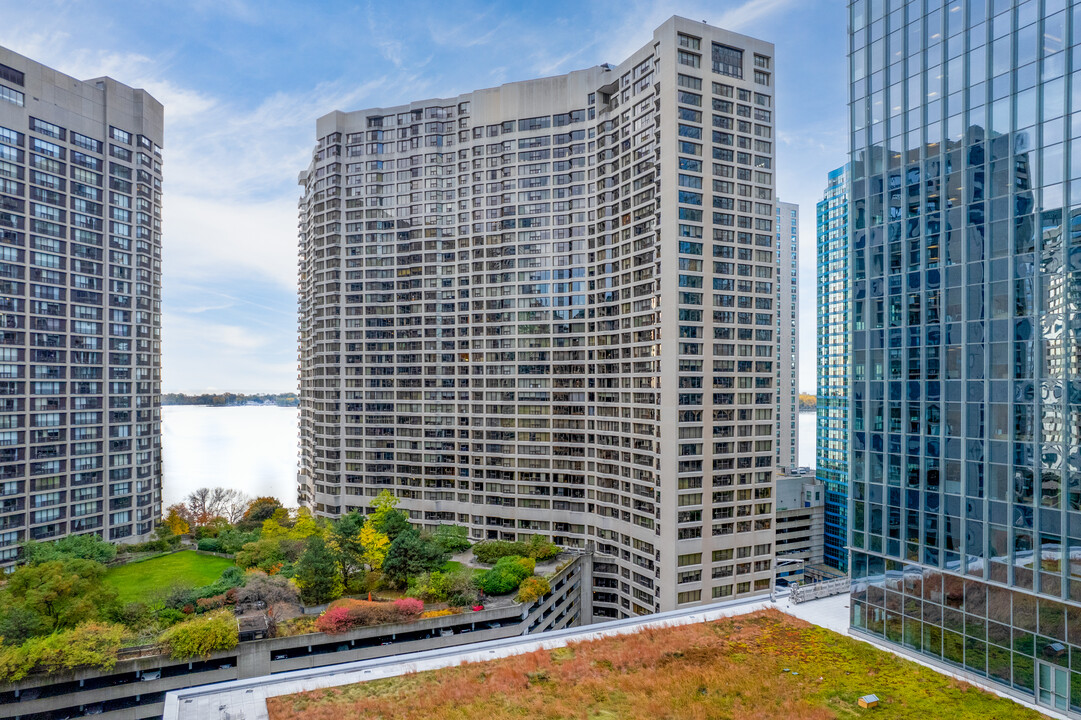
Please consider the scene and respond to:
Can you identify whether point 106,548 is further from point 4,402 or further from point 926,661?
point 926,661

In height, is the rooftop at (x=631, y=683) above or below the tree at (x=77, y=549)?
above

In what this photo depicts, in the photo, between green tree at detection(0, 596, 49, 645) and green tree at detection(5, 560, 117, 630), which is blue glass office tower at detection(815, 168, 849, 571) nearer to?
green tree at detection(5, 560, 117, 630)

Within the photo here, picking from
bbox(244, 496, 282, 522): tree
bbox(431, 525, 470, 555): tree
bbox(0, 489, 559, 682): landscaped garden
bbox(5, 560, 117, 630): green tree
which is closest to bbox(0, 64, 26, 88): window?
bbox(0, 489, 559, 682): landscaped garden

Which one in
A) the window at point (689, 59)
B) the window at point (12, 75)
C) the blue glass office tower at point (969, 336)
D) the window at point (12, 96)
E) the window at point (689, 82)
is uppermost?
the window at point (12, 75)

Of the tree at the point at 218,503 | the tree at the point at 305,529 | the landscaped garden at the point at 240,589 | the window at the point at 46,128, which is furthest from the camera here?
the tree at the point at 218,503

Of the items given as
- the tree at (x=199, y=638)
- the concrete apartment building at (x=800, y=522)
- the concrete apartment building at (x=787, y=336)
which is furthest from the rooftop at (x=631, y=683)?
the concrete apartment building at (x=787, y=336)

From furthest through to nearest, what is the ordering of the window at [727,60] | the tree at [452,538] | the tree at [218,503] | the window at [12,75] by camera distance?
1. the tree at [218,503]
2. the window at [12,75]
3. the tree at [452,538]
4. the window at [727,60]

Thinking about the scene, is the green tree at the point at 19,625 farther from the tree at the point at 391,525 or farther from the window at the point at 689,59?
the window at the point at 689,59
